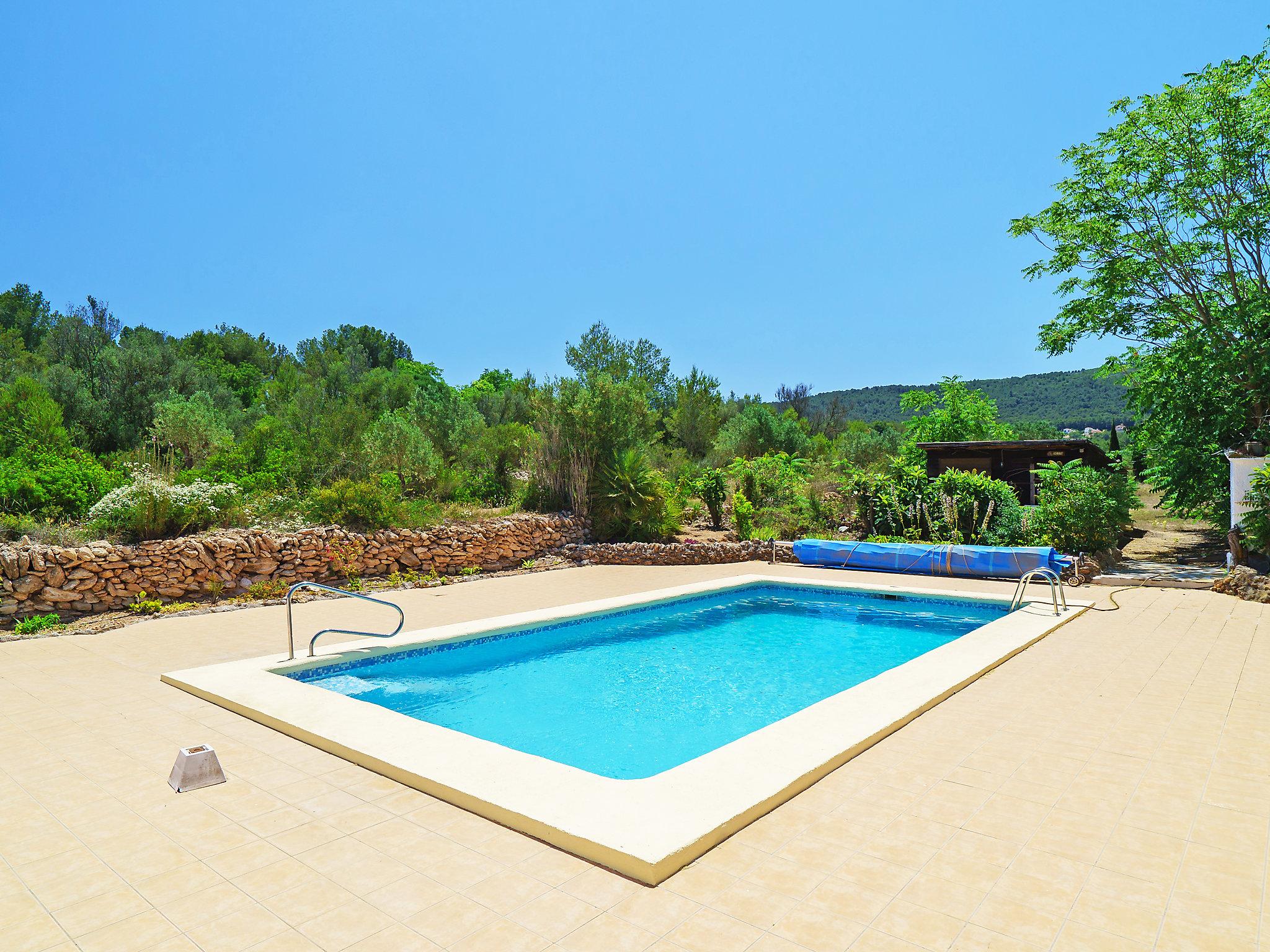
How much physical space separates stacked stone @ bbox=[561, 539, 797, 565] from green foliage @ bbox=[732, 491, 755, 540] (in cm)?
135

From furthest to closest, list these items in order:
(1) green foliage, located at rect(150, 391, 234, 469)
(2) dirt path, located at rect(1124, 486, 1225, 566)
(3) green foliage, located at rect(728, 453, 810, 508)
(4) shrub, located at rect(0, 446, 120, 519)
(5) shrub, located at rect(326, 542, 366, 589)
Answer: (3) green foliage, located at rect(728, 453, 810, 508), (1) green foliage, located at rect(150, 391, 234, 469), (2) dirt path, located at rect(1124, 486, 1225, 566), (5) shrub, located at rect(326, 542, 366, 589), (4) shrub, located at rect(0, 446, 120, 519)

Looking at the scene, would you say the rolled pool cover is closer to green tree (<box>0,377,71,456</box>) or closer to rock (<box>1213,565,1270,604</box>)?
rock (<box>1213,565,1270,604</box>)

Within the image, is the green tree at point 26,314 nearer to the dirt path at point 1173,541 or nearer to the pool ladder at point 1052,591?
A: the pool ladder at point 1052,591

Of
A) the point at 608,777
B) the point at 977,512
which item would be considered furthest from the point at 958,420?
the point at 608,777

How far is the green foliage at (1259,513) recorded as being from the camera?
9836mm

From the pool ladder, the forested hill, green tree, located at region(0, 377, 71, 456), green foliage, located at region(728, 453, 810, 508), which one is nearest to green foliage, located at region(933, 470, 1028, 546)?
the pool ladder

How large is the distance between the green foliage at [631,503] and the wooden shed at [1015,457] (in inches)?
320

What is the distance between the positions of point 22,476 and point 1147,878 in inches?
446

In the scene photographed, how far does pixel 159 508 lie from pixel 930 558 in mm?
11441

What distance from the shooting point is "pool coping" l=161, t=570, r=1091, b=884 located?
9.55 feet

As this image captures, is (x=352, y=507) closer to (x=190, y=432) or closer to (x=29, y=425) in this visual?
(x=29, y=425)

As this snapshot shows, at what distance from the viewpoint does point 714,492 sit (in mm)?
15336

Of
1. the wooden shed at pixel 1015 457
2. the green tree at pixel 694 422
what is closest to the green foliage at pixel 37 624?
the wooden shed at pixel 1015 457

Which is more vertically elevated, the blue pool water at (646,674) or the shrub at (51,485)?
the shrub at (51,485)
